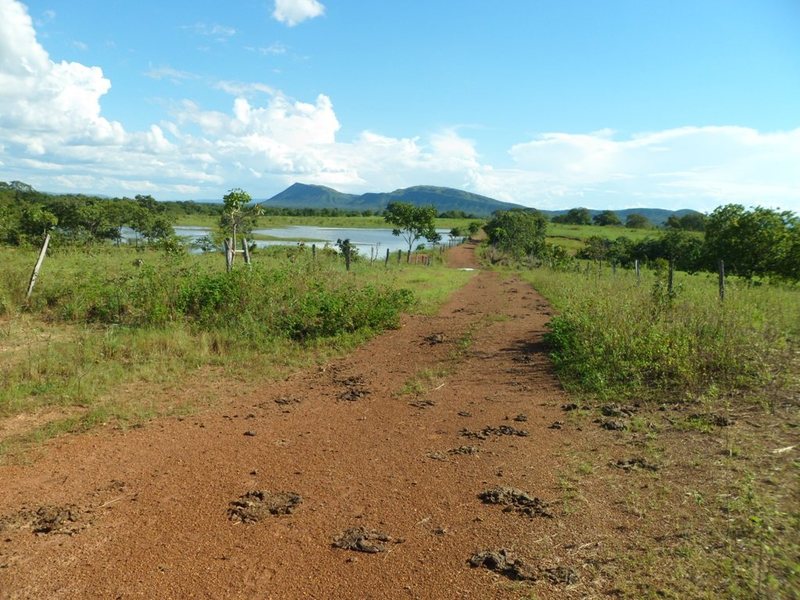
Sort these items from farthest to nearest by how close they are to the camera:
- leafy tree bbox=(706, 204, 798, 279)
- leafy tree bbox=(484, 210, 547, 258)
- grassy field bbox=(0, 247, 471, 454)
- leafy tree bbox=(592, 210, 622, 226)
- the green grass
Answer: leafy tree bbox=(592, 210, 622, 226)
leafy tree bbox=(484, 210, 547, 258)
leafy tree bbox=(706, 204, 798, 279)
the green grass
grassy field bbox=(0, 247, 471, 454)

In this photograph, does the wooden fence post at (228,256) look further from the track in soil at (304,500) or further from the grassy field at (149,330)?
the track in soil at (304,500)

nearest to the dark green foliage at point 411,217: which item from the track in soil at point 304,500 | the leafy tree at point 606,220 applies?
the track in soil at point 304,500

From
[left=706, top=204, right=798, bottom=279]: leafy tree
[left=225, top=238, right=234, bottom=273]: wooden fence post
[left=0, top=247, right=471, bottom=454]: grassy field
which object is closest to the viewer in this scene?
[left=0, top=247, right=471, bottom=454]: grassy field

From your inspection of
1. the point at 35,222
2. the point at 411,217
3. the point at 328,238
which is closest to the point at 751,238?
the point at 411,217

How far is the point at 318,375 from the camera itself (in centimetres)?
764

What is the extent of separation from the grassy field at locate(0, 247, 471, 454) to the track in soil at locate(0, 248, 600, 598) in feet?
3.36

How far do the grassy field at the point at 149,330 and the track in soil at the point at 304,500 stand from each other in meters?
1.03

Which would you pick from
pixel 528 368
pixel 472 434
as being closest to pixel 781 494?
pixel 472 434

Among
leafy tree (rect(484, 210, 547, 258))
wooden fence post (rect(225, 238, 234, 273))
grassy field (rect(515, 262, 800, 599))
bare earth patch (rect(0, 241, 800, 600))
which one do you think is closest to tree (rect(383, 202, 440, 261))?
leafy tree (rect(484, 210, 547, 258))

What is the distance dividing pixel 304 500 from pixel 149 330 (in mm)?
6322

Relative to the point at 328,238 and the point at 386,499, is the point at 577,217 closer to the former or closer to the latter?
the point at 328,238

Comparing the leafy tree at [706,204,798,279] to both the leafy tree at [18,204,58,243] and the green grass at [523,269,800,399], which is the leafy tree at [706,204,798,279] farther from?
A: the leafy tree at [18,204,58,243]

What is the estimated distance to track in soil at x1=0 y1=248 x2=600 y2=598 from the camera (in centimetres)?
299

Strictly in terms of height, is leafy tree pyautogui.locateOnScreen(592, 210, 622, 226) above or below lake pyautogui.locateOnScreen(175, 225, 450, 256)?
above
